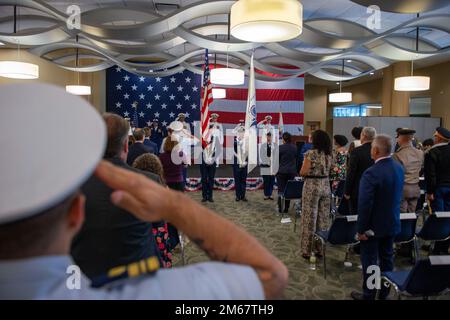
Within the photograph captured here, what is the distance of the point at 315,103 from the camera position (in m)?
15.8

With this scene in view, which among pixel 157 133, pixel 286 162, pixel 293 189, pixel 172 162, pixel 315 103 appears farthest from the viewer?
pixel 315 103

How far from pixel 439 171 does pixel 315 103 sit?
39.2ft

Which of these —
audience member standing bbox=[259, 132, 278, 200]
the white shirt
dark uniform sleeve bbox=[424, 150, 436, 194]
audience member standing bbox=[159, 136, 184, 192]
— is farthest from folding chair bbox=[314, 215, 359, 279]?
audience member standing bbox=[259, 132, 278, 200]

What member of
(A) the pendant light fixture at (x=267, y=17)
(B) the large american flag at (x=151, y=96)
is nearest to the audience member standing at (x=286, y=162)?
(A) the pendant light fixture at (x=267, y=17)

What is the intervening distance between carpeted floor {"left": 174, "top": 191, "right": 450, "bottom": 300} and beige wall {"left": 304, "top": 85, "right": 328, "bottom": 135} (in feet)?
32.9

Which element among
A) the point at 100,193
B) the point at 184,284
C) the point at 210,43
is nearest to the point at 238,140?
the point at 210,43

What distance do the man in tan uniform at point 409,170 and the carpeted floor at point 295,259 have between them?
28.3 inches

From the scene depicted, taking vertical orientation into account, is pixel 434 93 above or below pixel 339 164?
above

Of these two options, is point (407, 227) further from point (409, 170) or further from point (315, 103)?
point (315, 103)

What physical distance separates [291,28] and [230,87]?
7.44 m

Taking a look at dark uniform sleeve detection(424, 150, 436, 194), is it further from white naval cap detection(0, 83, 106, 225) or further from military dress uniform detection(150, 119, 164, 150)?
military dress uniform detection(150, 119, 164, 150)

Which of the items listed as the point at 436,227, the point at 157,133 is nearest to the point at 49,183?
the point at 436,227

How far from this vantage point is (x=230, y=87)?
10617 mm

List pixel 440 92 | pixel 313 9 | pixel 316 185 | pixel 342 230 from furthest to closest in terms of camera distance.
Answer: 1. pixel 440 92
2. pixel 313 9
3. pixel 316 185
4. pixel 342 230
